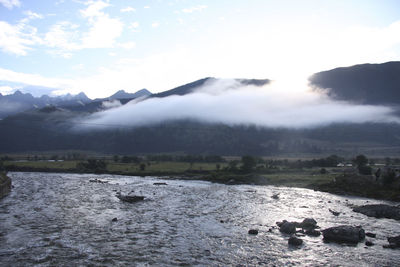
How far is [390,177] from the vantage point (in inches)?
3118

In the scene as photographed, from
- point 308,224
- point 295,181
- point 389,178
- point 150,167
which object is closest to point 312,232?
point 308,224

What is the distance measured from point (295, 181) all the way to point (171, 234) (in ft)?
241

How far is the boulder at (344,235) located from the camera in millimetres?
36688

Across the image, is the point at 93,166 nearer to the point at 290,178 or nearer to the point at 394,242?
the point at 290,178

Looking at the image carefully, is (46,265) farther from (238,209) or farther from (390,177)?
(390,177)

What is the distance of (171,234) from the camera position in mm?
39219

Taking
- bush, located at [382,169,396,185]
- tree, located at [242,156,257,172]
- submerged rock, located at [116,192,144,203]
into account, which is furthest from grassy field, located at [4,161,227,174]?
bush, located at [382,169,396,185]

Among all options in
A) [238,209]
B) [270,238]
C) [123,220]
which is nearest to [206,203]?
[238,209]

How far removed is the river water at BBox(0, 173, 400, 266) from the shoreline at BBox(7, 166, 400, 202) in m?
17.8

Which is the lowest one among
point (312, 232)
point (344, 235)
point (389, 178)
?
point (312, 232)

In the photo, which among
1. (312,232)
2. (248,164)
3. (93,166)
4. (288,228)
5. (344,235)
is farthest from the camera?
(93,166)

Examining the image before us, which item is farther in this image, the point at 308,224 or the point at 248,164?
the point at 248,164

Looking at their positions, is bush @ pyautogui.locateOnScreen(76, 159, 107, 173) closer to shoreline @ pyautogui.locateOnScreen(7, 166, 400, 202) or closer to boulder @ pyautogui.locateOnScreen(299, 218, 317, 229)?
shoreline @ pyautogui.locateOnScreen(7, 166, 400, 202)

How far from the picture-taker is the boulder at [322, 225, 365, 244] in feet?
120
